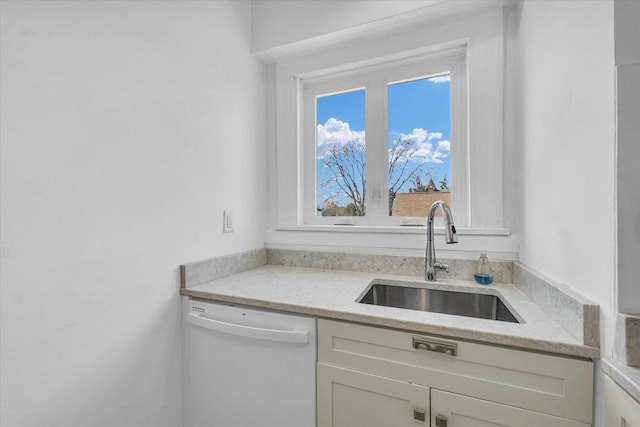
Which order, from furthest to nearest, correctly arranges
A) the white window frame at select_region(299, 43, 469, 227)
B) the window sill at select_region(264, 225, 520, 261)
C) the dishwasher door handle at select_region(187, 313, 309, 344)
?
the white window frame at select_region(299, 43, 469, 227), the window sill at select_region(264, 225, 520, 261), the dishwasher door handle at select_region(187, 313, 309, 344)

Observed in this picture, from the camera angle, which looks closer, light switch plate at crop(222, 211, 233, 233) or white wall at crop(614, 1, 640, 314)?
white wall at crop(614, 1, 640, 314)

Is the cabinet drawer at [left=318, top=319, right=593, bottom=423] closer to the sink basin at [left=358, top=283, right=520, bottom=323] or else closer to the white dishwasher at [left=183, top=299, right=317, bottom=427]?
the white dishwasher at [left=183, top=299, right=317, bottom=427]

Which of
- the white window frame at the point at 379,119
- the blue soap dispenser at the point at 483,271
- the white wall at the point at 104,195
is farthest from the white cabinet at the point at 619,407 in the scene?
the white wall at the point at 104,195

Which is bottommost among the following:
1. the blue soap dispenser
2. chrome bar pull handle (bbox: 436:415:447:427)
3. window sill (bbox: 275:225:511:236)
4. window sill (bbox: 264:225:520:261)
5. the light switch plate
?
chrome bar pull handle (bbox: 436:415:447:427)

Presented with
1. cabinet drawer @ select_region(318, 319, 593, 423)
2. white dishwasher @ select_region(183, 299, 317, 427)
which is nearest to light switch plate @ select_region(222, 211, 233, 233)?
white dishwasher @ select_region(183, 299, 317, 427)

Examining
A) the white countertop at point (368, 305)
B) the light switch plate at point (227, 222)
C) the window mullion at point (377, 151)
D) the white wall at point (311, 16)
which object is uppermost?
the white wall at point (311, 16)

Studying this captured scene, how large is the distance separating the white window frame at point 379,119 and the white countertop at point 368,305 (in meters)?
0.38

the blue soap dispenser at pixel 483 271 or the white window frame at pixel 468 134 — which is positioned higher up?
the white window frame at pixel 468 134

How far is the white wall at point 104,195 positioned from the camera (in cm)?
87

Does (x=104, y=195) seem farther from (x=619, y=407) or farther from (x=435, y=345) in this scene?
(x=619, y=407)

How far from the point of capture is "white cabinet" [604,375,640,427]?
62 centimetres

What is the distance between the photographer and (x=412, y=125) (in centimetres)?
174

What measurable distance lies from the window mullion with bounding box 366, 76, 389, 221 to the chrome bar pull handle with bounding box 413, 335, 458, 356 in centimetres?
89

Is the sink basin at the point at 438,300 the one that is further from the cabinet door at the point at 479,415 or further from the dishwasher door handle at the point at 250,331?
the cabinet door at the point at 479,415
